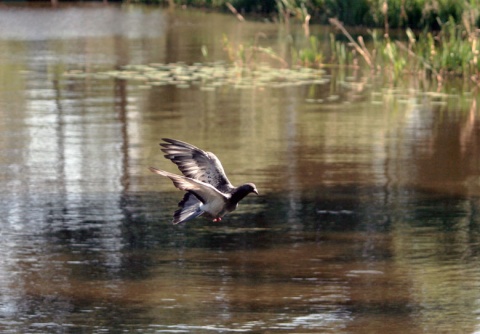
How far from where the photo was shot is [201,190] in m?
8.05

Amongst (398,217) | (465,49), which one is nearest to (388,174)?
(398,217)

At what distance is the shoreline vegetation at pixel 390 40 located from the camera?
21844mm

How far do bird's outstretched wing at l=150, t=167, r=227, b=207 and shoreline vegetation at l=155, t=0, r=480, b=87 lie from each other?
1301 cm

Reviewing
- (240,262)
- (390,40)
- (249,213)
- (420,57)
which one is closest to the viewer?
(240,262)

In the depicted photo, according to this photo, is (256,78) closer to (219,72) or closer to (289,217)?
(219,72)

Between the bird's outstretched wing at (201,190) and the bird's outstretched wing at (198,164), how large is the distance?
31 centimetres

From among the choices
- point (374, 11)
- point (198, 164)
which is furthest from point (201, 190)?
point (374, 11)

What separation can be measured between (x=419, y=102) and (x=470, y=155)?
15.3ft

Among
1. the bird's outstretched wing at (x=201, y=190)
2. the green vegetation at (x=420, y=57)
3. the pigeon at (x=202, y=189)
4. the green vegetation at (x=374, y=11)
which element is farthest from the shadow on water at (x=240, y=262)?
the green vegetation at (x=374, y=11)

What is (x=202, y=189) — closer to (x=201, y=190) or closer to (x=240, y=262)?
(x=201, y=190)

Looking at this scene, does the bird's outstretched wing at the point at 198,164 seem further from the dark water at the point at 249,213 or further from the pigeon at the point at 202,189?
the dark water at the point at 249,213

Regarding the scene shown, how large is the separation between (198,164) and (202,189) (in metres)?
0.64

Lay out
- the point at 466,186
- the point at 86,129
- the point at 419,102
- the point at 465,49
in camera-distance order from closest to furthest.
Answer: the point at 466,186, the point at 86,129, the point at 419,102, the point at 465,49

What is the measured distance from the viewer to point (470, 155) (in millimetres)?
15031
